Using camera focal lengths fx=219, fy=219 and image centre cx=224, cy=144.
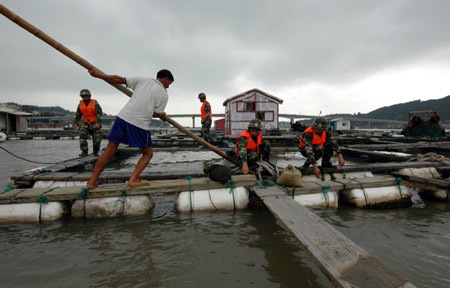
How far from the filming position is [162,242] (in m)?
3.17

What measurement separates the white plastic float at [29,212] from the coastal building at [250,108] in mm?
17988

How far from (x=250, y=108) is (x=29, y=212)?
62.3 feet

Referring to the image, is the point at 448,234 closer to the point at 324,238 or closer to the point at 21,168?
the point at 324,238

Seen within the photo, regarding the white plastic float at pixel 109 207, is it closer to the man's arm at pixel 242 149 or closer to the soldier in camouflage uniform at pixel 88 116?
the man's arm at pixel 242 149

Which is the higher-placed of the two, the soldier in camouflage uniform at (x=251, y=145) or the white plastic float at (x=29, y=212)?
the soldier in camouflage uniform at (x=251, y=145)

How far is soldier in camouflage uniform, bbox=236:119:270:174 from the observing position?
5.15m

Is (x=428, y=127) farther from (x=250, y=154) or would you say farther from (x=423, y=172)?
(x=250, y=154)

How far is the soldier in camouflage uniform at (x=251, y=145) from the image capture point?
5152 mm

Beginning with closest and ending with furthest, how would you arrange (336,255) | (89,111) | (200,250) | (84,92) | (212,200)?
1. (336,255)
2. (200,250)
3. (212,200)
4. (84,92)
5. (89,111)

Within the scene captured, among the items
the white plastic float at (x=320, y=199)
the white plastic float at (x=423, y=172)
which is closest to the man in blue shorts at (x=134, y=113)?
the white plastic float at (x=320, y=199)

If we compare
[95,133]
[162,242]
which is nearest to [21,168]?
[95,133]

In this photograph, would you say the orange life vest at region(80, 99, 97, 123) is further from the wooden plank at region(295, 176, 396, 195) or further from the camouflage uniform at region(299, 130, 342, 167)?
the wooden plank at region(295, 176, 396, 195)

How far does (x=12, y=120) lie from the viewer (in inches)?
1235

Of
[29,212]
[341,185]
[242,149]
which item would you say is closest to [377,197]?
[341,185]
